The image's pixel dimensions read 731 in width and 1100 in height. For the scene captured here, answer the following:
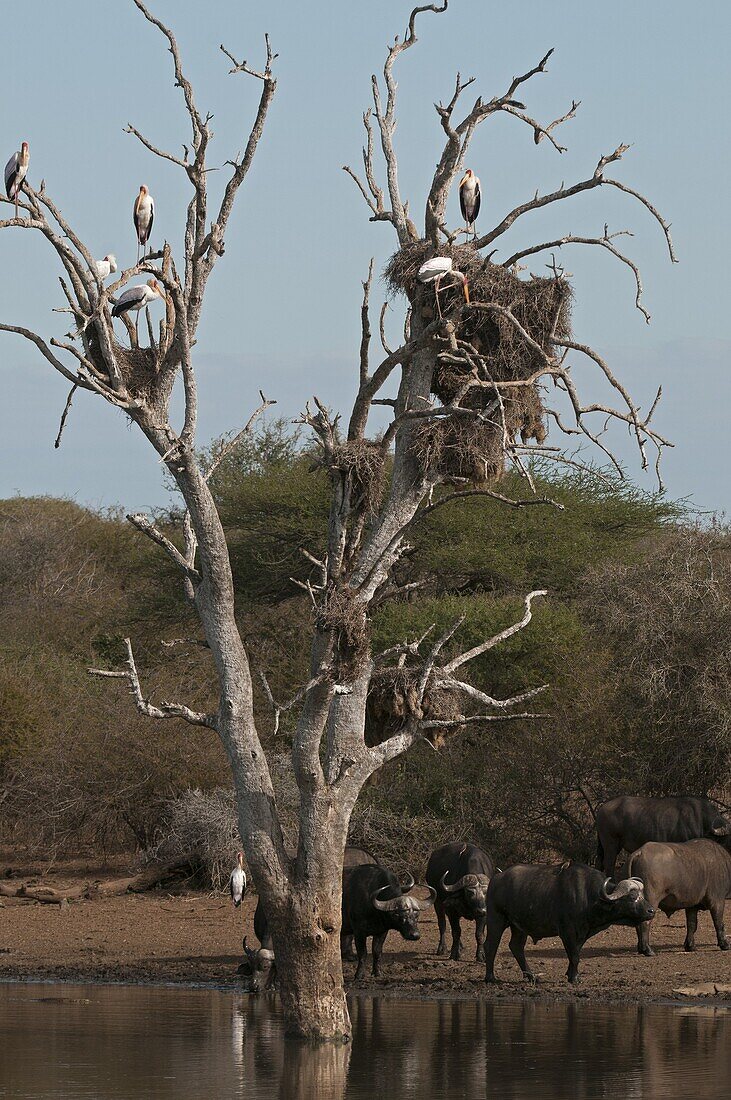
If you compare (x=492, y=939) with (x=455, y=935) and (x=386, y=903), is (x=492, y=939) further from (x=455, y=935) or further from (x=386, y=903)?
(x=455, y=935)

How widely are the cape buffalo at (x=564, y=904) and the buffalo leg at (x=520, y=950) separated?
36 mm

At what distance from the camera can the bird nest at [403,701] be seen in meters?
12.3

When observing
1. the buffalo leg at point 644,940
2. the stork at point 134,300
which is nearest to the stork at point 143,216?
the stork at point 134,300

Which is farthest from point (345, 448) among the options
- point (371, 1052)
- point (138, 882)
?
point (138, 882)

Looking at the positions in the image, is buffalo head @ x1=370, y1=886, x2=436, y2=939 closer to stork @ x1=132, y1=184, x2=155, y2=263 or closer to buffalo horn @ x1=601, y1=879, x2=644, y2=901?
buffalo horn @ x1=601, y1=879, x2=644, y2=901

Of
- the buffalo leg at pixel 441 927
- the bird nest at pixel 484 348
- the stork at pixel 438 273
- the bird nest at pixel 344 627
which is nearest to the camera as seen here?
the bird nest at pixel 344 627

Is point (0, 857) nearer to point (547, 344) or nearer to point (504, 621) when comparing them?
point (504, 621)

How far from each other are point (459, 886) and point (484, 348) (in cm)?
557

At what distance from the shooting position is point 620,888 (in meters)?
14.2

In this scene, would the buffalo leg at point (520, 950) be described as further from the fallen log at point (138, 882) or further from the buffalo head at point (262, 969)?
the fallen log at point (138, 882)

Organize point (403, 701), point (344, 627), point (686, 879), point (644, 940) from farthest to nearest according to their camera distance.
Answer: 1. point (644, 940)
2. point (686, 879)
3. point (403, 701)
4. point (344, 627)

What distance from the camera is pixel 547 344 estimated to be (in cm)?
1270

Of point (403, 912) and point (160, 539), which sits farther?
point (403, 912)

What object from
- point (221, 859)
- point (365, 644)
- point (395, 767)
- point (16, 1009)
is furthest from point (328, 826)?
point (395, 767)
